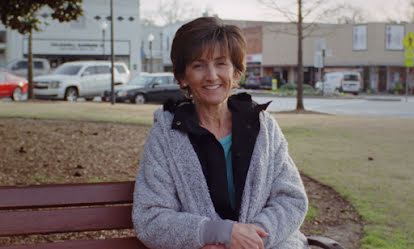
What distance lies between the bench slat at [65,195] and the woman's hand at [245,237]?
2.37 feet

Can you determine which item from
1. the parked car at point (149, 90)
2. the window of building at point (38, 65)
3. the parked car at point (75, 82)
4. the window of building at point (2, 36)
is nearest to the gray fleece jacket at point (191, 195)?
the parked car at point (149, 90)

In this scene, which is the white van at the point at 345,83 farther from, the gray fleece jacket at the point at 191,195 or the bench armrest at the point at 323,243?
the gray fleece jacket at the point at 191,195

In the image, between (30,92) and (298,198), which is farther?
(30,92)

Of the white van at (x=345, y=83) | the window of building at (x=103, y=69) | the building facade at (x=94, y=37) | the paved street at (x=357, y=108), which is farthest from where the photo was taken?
the building facade at (x=94, y=37)

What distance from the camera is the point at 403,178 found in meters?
8.81

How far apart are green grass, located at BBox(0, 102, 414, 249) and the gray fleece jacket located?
2.55 m

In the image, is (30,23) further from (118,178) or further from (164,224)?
(164,224)

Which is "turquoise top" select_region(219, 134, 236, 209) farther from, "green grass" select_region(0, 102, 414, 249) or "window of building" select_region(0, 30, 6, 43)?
"window of building" select_region(0, 30, 6, 43)

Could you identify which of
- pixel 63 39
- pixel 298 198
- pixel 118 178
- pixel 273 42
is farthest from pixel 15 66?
pixel 298 198

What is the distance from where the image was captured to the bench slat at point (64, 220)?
11.1 ft

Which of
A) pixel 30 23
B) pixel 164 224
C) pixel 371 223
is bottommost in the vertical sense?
pixel 371 223

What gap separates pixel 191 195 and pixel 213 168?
0.53ft

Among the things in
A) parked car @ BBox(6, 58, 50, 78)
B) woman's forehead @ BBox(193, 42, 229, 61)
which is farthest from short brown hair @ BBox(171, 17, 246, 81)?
parked car @ BBox(6, 58, 50, 78)

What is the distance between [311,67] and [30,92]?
38.2 m
